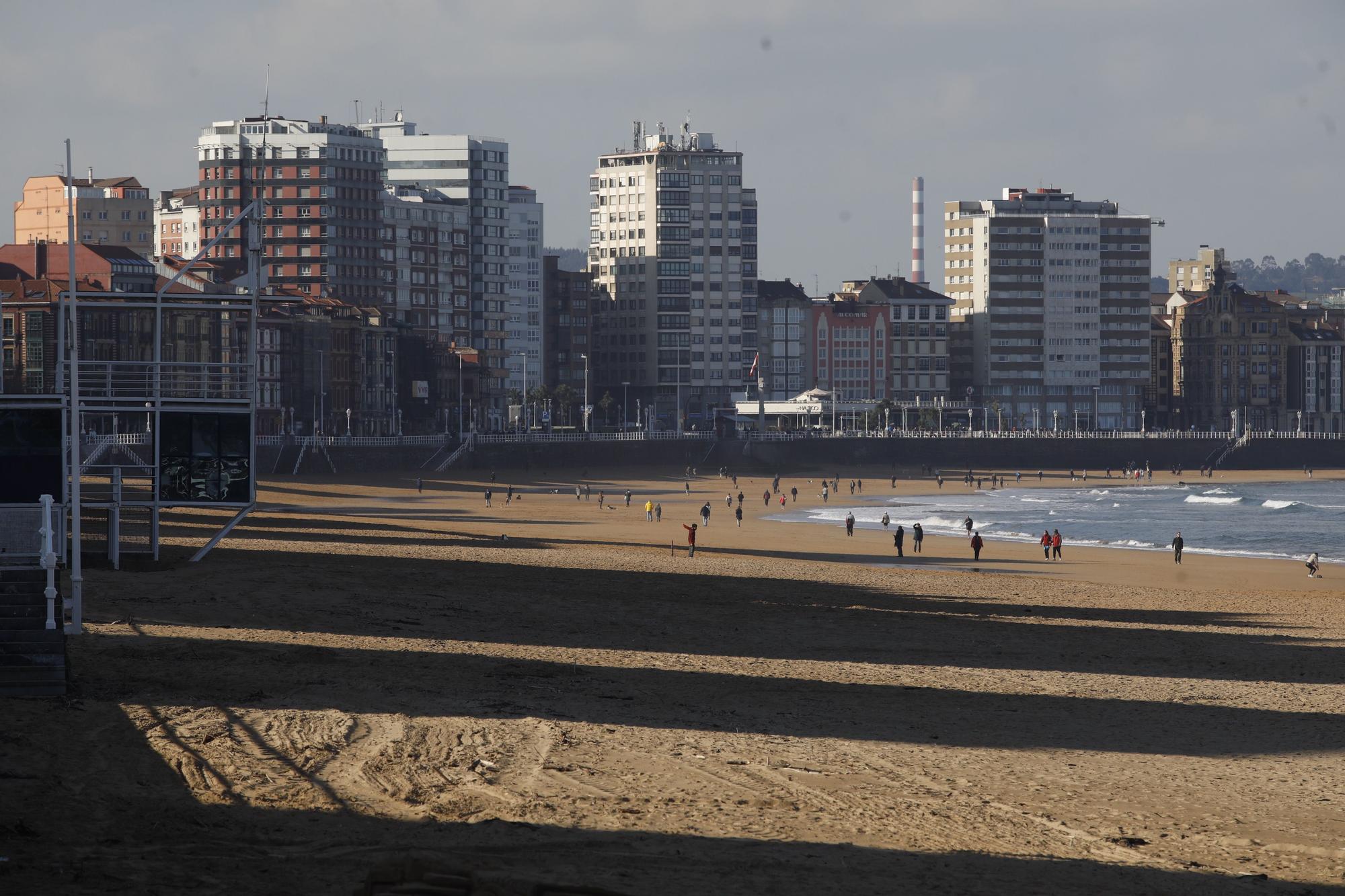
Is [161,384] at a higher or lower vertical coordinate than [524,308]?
lower

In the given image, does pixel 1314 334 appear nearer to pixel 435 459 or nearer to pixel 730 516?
pixel 435 459

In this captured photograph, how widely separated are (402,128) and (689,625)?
165345mm

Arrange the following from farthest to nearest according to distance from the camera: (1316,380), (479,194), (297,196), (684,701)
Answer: (1316,380) < (479,194) < (297,196) < (684,701)

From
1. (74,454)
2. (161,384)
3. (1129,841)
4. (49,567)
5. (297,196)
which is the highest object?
(297,196)

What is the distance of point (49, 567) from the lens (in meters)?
18.4

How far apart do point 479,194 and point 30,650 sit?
161m

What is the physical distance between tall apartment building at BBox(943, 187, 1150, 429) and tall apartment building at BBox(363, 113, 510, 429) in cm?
6025

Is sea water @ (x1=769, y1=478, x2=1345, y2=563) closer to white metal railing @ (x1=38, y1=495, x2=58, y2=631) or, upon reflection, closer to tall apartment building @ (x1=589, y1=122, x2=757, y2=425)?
white metal railing @ (x1=38, y1=495, x2=58, y2=631)

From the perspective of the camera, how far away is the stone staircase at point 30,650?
17.1m

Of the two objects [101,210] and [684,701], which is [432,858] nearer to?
[684,701]

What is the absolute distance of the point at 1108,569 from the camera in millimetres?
49750

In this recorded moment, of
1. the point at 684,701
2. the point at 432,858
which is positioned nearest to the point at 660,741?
the point at 684,701

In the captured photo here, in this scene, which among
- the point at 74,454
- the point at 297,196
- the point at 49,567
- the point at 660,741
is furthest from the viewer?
the point at 297,196

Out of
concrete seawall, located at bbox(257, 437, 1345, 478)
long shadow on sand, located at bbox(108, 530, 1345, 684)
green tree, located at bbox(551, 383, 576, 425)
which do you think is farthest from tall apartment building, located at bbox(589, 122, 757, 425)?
long shadow on sand, located at bbox(108, 530, 1345, 684)
